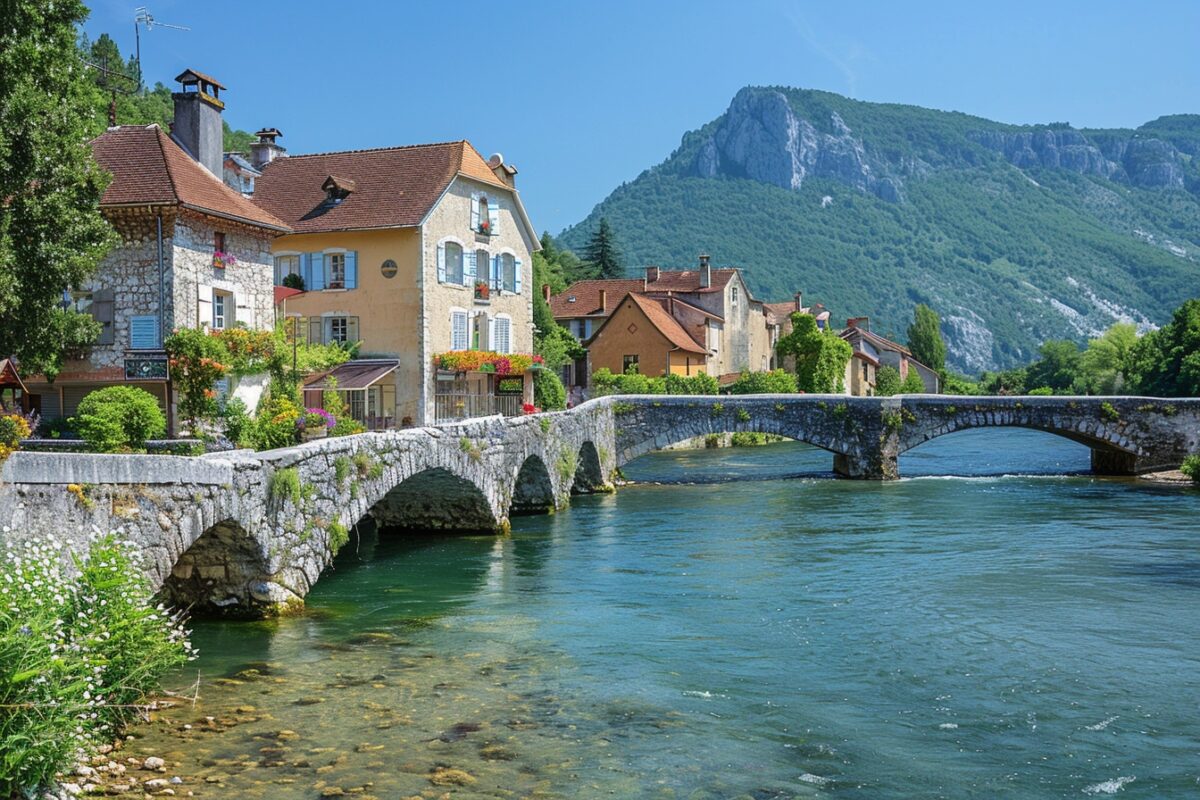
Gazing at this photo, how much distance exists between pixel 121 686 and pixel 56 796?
1316 mm

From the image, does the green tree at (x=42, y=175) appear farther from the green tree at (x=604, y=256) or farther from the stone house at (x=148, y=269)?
the green tree at (x=604, y=256)

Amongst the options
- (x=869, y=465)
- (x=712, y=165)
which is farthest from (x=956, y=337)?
(x=869, y=465)

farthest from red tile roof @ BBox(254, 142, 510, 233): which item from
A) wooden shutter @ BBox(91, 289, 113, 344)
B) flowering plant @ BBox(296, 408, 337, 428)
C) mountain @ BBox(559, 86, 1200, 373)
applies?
mountain @ BBox(559, 86, 1200, 373)

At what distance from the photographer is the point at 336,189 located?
129 feet

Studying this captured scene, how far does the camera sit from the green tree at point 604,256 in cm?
9162

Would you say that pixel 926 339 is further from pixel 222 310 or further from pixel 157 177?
pixel 157 177

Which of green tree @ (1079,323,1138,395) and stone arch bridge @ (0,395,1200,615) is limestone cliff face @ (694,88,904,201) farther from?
stone arch bridge @ (0,395,1200,615)

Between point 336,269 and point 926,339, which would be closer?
point 336,269

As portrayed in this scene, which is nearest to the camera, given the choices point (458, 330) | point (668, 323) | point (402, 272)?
point (402, 272)

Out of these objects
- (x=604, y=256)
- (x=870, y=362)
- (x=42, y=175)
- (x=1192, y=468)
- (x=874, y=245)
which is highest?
(x=874, y=245)

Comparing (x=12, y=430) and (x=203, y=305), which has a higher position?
(x=203, y=305)

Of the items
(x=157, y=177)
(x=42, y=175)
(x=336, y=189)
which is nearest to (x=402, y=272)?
(x=336, y=189)

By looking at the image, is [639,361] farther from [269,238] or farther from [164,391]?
[164,391]

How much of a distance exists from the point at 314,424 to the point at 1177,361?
47.2 metres
